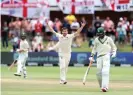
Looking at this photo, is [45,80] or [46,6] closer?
[45,80]

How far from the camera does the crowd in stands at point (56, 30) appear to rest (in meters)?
37.9

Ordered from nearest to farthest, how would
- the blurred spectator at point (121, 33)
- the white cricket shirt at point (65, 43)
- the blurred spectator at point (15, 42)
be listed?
1. the white cricket shirt at point (65, 43)
2. the blurred spectator at point (15, 42)
3. the blurred spectator at point (121, 33)

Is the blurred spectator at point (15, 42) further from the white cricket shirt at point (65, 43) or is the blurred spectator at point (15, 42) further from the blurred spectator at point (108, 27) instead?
the white cricket shirt at point (65, 43)

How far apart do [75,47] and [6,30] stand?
492 centimetres

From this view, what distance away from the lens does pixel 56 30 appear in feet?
124

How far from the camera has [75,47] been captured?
3984 cm

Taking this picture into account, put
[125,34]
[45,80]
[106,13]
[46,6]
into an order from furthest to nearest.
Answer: [106,13], [125,34], [46,6], [45,80]

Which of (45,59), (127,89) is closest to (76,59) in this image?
(45,59)

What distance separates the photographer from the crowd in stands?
37875 millimetres

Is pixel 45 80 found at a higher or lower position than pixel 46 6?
lower

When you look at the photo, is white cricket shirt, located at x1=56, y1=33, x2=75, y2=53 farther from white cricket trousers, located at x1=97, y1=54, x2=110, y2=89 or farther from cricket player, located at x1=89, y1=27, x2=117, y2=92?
white cricket trousers, located at x1=97, y1=54, x2=110, y2=89

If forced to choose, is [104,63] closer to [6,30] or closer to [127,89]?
[127,89]

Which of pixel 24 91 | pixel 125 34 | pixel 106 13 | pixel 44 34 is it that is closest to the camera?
pixel 24 91

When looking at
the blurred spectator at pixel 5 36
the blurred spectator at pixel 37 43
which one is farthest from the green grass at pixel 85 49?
the blurred spectator at pixel 37 43
